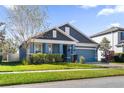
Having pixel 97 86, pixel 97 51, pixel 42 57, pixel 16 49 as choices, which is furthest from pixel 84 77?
pixel 97 51

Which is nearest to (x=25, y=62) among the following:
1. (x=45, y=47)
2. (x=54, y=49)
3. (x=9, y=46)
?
(x=45, y=47)

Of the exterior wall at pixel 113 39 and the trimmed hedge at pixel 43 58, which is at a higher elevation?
the exterior wall at pixel 113 39

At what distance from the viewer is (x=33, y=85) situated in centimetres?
1302

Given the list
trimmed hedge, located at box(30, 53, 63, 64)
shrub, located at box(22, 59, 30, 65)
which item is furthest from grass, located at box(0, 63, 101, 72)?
shrub, located at box(22, 59, 30, 65)

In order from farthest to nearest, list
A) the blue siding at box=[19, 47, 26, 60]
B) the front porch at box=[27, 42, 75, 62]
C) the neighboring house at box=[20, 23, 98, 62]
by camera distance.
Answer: the neighboring house at box=[20, 23, 98, 62]
the front porch at box=[27, 42, 75, 62]
the blue siding at box=[19, 47, 26, 60]

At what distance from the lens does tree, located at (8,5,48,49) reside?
19.6 m

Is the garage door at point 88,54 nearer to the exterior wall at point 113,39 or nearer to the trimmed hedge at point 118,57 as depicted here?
the exterior wall at point 113,39

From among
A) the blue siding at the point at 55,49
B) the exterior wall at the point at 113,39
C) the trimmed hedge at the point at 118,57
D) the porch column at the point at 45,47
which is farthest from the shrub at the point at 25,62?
the exterior wall at the point at 113,39

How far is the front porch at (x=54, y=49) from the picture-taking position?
2138cm

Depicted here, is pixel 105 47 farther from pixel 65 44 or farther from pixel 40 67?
pixel 40 67

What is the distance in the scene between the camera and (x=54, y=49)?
23.4 metres

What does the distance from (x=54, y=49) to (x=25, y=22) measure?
4646mm

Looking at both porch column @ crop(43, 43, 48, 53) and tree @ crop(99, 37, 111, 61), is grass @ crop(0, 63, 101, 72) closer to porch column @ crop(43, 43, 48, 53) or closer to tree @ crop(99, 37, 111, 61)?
porch column @ crop(43, 43, 48, 53)

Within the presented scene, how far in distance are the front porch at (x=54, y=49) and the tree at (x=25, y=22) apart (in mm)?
715
